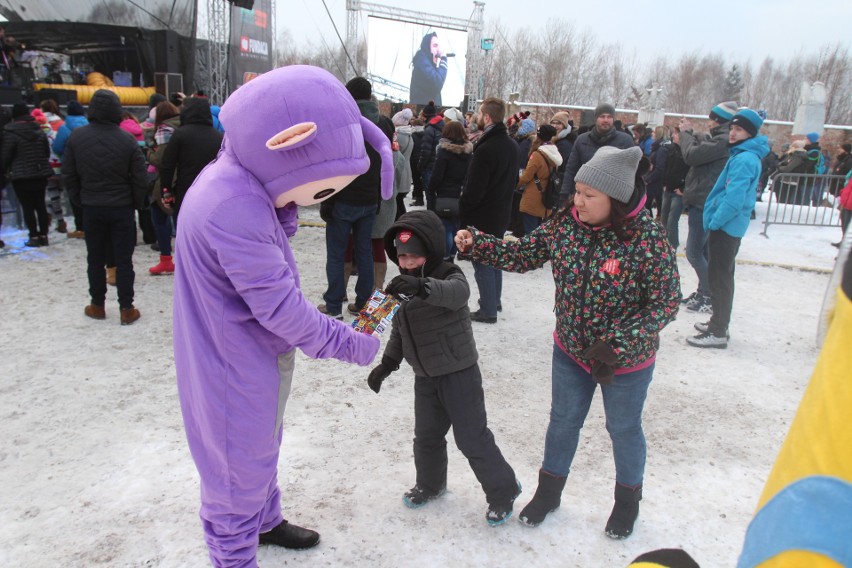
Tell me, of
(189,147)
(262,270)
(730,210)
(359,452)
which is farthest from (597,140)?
(262,270)

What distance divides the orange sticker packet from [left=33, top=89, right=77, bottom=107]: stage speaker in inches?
483

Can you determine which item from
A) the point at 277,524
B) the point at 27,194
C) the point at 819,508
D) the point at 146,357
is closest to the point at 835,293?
the point at 819,508

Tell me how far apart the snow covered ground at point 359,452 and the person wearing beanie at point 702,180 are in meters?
0.58

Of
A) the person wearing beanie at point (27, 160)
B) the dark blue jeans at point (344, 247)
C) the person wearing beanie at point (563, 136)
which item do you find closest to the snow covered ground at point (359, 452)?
the dark blue jeans at point (344, 247)

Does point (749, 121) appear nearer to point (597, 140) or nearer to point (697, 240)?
point (697, 240)

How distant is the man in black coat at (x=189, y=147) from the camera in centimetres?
572

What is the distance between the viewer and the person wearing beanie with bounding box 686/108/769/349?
16.4 feet

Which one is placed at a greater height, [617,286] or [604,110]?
[604,110]

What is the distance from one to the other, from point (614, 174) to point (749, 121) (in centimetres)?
325

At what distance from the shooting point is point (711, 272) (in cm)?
535

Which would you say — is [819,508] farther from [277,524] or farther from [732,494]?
[732,494]

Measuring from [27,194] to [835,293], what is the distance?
8827 mm

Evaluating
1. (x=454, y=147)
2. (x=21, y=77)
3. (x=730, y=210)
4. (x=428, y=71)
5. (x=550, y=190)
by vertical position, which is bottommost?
(x=550, y=190)

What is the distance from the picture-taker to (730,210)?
505 cm
